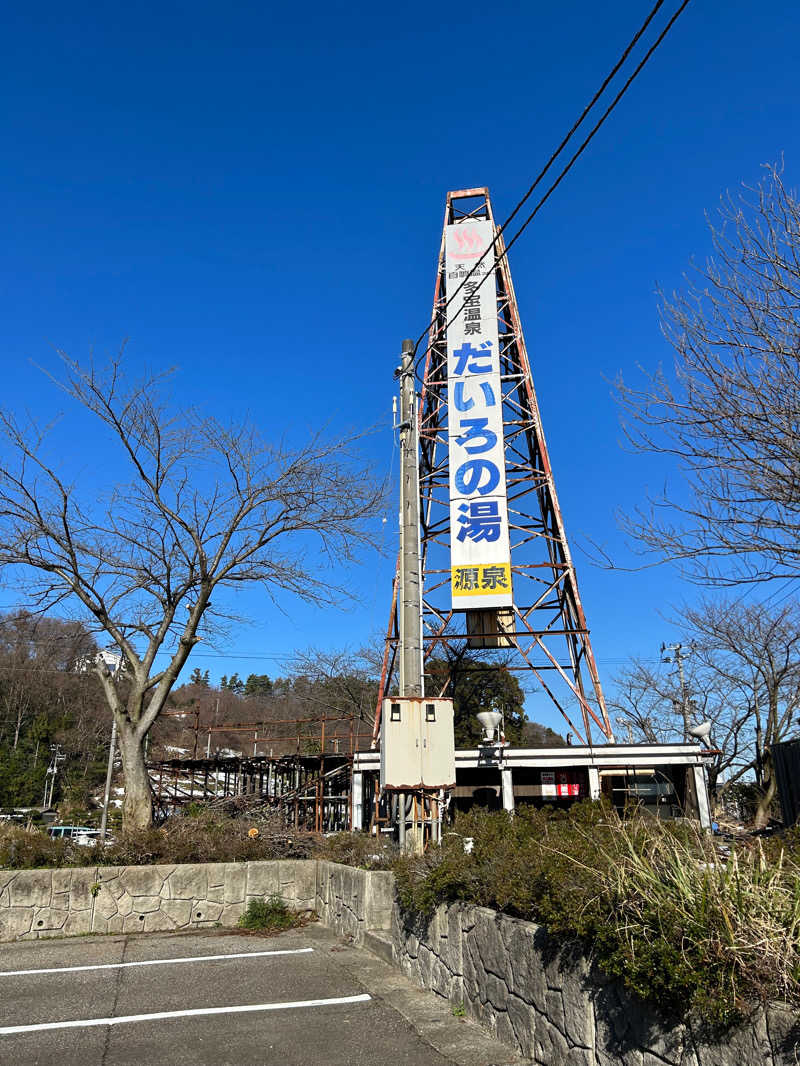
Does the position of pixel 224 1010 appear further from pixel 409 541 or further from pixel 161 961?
pixel 409 541

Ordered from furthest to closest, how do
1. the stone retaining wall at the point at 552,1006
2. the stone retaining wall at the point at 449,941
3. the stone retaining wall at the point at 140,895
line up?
1. the stone retaining wall at the point at 140,895
2. the stone retaining wall at the point at 449,941
3. the stone retaining wall at the point at 552,1006

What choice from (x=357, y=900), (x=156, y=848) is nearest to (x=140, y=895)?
(x=156, y=848)

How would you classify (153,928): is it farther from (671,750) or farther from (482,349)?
(482,349)

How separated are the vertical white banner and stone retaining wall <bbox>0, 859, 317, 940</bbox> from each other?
1241 cm

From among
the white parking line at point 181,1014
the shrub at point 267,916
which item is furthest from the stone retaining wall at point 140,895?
A: the white parking line at point 181,1014

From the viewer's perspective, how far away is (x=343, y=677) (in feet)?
128

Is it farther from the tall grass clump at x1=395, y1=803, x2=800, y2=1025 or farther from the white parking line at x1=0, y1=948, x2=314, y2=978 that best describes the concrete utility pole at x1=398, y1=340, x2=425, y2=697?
the tall grass clump at x1=395, y1=803, x2=800, y2=1025

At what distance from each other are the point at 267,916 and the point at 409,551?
15.6 feet

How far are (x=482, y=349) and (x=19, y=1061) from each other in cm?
2151

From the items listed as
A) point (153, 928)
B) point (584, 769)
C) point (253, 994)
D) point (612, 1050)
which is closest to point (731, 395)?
point (612, 1050)

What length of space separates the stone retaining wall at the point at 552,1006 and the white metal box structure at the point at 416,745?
1.55 m

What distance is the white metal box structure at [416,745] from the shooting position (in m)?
7.54

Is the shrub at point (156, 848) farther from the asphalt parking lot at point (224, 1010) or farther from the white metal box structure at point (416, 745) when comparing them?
the white metal box structure at point (416, 745)

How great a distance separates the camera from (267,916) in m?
9.04
